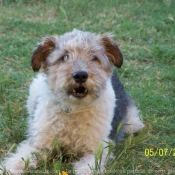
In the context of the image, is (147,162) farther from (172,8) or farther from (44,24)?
(172,8)

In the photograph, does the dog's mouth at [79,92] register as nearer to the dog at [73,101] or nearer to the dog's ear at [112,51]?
the dog at [73,101]

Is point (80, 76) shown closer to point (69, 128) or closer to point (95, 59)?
point (95, 59)

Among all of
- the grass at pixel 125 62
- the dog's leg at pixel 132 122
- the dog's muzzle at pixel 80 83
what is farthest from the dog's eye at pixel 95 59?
the dog's leg at pixel 132 122

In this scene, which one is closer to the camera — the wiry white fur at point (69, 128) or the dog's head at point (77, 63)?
the dog's head at point (77, 63)

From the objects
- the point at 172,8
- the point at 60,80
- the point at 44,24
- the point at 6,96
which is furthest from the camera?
the point at 172,8

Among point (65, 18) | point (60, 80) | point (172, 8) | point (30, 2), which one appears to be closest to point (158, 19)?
point (172, 8)
